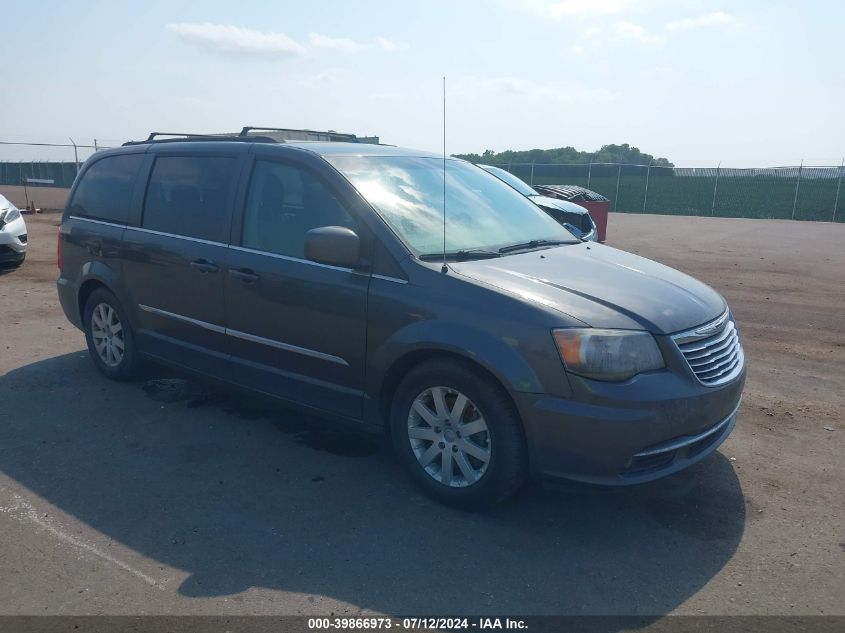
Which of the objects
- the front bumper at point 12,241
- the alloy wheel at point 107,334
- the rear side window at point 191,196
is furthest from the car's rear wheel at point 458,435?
the front bumper at point 12,241

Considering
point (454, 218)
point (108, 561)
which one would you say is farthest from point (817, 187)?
point (108, 561)

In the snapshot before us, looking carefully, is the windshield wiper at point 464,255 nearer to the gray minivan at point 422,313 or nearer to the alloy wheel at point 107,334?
the gray minivan at point 422,313

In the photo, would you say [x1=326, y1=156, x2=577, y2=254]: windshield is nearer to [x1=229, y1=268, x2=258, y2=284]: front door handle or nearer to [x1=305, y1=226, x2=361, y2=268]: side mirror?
[x1=305, y1=226, x2=361, y2=268]: side mirror

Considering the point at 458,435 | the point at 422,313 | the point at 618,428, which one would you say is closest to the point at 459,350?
the point at 422,313

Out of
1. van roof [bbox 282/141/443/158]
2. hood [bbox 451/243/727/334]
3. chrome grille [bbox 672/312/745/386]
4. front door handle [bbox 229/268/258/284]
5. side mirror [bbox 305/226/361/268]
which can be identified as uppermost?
van roof [bbox 282/141/443/158]

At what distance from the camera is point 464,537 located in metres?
3.63

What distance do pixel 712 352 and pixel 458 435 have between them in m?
1.38

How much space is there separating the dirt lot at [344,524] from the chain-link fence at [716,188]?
1100 inches

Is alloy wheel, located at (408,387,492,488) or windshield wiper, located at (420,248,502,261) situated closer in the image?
alloy wheel, located at (408,387,492,488)

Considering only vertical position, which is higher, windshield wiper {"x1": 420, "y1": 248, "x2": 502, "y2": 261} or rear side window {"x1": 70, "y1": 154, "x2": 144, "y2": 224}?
rear side window {"x1": 70, "y1": 154, "x2": 144, "y2": 224}

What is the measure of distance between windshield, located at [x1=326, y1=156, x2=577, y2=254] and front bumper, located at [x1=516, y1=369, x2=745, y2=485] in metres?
1.19

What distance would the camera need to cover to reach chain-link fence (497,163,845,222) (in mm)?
31125

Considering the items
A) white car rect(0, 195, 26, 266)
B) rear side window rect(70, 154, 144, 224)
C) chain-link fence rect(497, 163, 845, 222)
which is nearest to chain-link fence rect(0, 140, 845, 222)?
chain-link fence rect(497, 163, 845, 222)

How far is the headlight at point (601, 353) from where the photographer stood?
345cm
